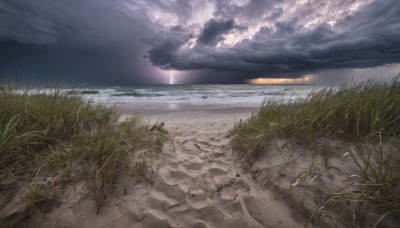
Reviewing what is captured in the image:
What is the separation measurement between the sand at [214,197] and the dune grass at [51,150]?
0.16 meters

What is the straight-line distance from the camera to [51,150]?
6.94 ft

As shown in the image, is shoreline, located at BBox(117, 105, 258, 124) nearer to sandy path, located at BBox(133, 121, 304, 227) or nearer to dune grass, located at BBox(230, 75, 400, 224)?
dune grass, located at BBox(230, 75, 400, 224)

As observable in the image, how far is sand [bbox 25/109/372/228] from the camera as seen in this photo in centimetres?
164

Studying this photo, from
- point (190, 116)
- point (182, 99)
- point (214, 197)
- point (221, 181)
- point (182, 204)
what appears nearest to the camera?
point (182, 204)

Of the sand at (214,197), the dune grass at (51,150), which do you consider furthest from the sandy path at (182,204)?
the dune grass at (51,150)

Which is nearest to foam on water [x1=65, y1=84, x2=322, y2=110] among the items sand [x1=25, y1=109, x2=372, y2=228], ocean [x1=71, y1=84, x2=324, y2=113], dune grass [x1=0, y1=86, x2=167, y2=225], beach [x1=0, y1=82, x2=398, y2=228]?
ocean [x1=71, y1=84, x2=324, y2=113]

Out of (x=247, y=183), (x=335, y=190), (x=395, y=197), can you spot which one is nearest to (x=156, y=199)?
(x=247, y=183)

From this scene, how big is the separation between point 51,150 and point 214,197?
2.21 metres

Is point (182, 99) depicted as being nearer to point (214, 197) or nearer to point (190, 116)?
point (190, 116)

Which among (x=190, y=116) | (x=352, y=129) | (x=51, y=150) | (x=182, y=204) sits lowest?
(x=182, y=204)

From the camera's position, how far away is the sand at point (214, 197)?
1.64 m

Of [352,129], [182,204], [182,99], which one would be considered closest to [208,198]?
[182,204]

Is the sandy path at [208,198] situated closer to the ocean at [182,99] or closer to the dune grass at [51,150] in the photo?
the dune grass at [51,150]

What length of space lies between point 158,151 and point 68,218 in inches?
54.5
